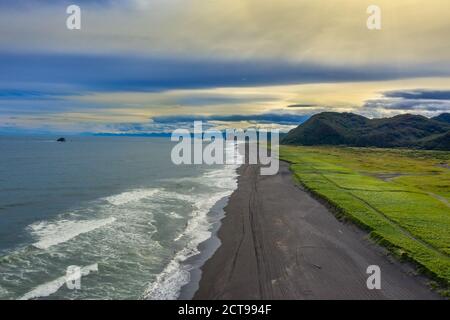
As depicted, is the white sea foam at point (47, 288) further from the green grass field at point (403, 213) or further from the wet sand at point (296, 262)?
the green grass field at point (403, 213)

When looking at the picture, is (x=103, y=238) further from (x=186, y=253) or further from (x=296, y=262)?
(x=296, y=262)

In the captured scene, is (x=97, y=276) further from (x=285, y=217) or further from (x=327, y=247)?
(x=285, y=217)

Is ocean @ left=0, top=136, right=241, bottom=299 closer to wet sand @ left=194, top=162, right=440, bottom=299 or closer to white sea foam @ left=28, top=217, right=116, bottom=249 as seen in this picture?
white sea foam @ left=28, top=217, right=116, bottom=249

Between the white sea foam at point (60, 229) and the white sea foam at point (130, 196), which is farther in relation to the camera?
the white sea foam at point (130, 196)

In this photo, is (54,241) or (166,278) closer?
(166,278)

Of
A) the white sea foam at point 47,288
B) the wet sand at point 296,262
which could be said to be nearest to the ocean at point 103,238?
the white sea foam at point 47,288
